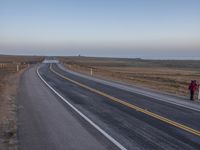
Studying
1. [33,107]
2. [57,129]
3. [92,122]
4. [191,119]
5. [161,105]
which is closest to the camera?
[57,129]

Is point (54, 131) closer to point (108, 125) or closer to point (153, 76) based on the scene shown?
point (108, 125)

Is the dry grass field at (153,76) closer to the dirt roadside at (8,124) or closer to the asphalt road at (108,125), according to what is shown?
the asphalt road at (108,125)

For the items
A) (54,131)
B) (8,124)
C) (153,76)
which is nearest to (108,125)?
(54,131)

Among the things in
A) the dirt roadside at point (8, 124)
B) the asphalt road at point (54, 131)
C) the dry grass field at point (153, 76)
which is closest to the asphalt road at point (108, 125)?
the asphalt road at point (54, 131)

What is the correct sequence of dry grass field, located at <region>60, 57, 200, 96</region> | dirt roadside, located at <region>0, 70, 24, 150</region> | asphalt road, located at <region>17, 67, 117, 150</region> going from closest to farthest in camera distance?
asphalt road, located at <region>17, 67, 117, 150</region>, dirt roadside, located at <region>0, 70, 24, 150</region>, dry grass field, located at <region>60, 57, 200, 96</region>

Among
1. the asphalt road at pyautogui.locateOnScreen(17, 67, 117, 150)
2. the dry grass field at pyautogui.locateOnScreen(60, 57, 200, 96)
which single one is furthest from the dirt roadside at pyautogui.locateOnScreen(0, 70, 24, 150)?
the dry grass field at pyautogui.locateOnScreen(60, 57, 200, 96)

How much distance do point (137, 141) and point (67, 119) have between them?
3.99 meters

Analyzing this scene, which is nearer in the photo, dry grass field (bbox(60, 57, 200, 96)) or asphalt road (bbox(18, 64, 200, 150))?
asphalt road (bbox(18, 64, 200, 150))

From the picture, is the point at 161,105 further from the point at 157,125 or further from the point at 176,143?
the point at 176,143

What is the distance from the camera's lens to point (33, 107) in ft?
51.9

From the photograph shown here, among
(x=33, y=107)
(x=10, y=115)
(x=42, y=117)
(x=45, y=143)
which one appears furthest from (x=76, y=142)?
(x=33, y=107)

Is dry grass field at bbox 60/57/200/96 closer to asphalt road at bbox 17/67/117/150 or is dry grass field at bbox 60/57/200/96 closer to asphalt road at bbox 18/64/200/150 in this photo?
asphalt road at bbox 18/64/200/150

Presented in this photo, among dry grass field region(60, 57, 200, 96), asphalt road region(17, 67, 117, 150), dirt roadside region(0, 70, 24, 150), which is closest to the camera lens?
asphalt road region(17, 67, 117, 150)

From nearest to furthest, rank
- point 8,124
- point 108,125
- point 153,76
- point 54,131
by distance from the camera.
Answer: point 54,131, point 108,125, point 8,124, point 153,76
